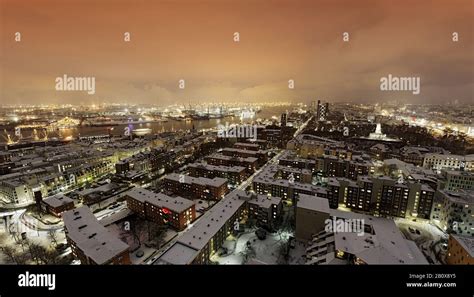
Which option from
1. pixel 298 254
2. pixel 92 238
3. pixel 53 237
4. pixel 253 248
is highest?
pixel 92 238

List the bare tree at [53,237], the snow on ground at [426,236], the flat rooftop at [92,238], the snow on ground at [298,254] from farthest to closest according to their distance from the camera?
1. the bare tree at [53,237]
2. the snow on ground at [426,236]
3. the snow on ground at [298,254]
4. the flat rooftop at [92,238]

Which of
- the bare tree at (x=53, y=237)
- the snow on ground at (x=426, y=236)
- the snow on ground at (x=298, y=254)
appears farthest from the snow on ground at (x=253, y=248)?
the bare tree at (x=53, y=237)

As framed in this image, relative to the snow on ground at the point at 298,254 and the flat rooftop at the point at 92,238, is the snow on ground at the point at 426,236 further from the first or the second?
the flat rooftop at the point at 92,238

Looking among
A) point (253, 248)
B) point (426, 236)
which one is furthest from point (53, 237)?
point (426, 236)

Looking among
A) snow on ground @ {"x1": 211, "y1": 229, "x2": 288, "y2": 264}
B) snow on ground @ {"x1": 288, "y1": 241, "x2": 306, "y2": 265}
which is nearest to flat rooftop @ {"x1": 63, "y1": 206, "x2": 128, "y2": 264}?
snow on ground @ {"x1": 211, "y1": 229, "x2": 288, "y2": 264}

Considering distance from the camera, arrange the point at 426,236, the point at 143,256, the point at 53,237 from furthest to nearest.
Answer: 1. the point at 426,236
2. the point at 53,237
3. the point at 143,256

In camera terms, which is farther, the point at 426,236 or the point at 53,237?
the point at 426,236

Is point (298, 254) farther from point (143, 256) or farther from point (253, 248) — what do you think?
point (143, 256)

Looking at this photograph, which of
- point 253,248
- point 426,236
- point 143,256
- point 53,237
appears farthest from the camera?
point 426,236

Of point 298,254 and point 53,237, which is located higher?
point 53,237

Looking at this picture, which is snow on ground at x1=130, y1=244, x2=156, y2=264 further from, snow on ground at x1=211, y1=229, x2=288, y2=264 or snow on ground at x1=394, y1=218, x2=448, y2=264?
snow on ground at x1=394, y1=218, x2=448, y2=264
